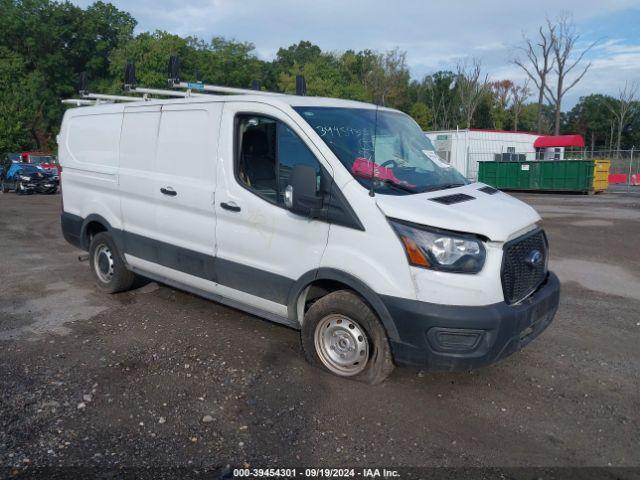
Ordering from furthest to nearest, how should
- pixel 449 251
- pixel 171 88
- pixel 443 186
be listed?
1. pixel 171 88
2. pixel 443 186
3. pixel 449 251

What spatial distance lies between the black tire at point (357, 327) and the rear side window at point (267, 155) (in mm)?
892

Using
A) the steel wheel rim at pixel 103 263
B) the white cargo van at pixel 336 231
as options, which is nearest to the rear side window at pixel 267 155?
the white cargo van at pixel 336 231

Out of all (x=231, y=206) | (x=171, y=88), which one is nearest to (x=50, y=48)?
(x=171, y=88)

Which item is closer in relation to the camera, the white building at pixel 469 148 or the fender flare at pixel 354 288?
the fender flare at pixel 354 288

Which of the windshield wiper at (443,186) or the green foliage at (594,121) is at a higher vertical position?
the green foliage at (594,121)

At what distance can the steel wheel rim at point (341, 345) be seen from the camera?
410 centimetres

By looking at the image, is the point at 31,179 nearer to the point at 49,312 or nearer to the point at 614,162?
the point at 49,312

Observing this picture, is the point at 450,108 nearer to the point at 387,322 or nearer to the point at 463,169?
the point at 463,169

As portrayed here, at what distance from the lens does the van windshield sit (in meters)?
4.10

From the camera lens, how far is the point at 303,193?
3.99m

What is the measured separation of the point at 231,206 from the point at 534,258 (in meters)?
2.46

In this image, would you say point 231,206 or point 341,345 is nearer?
point 341,345

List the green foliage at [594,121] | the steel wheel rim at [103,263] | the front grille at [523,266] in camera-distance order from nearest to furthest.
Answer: the front grille at [523,266]
the steel wheel rim at [103,263]
the green foliage at [594,121]

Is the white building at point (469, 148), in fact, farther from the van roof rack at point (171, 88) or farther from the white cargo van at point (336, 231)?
the white cargo van at point (336, 231)
